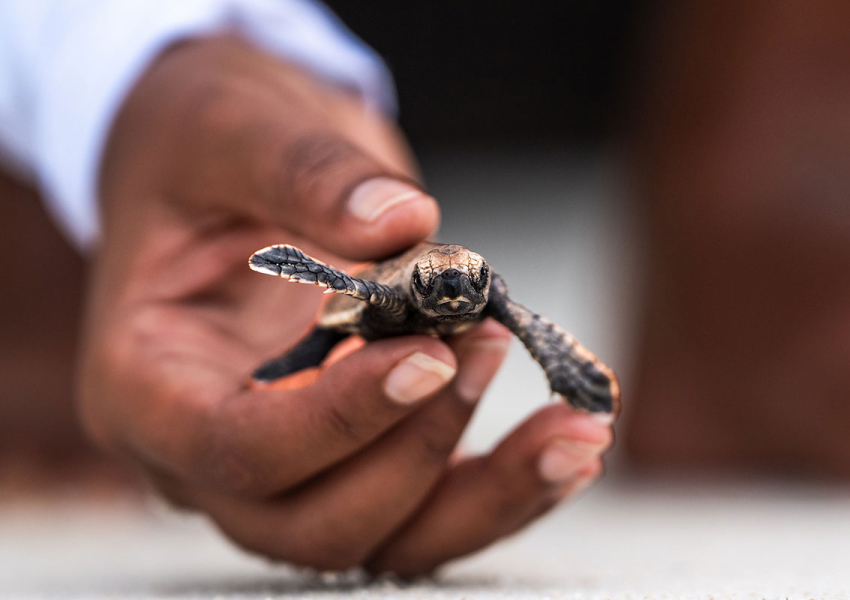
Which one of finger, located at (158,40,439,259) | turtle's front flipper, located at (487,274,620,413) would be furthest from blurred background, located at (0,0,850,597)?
finger, located at (158,40,439,259)

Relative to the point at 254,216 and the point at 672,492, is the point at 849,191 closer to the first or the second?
the point at 672,492

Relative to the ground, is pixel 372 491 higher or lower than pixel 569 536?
higher

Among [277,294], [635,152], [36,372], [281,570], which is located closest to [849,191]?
[635,152]

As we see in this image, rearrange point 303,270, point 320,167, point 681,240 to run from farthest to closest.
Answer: point 681,240
point 320,167
point 303,270

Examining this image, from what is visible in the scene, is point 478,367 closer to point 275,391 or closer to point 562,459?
point 562,459

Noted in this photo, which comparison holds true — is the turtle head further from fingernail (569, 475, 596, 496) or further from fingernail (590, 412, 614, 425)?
fingernail (569, 475, 596, 496)

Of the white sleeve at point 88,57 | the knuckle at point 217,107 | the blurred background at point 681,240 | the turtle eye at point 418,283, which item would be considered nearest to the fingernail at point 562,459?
the turtle eye at point 418,283

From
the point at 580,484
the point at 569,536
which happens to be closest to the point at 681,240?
the point at 569,536

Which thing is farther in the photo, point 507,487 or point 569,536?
point 569,536
